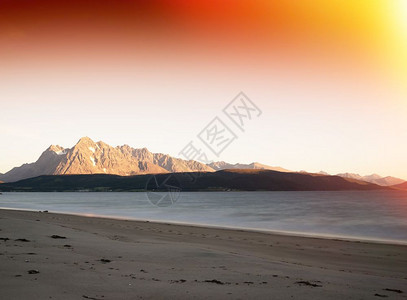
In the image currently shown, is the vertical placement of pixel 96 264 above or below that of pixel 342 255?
above

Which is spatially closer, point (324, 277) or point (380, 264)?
point (324, 277)

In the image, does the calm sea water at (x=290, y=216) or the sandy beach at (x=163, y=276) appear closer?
the sandy beach at (x=163, y=276)

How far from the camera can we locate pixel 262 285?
9.89 m

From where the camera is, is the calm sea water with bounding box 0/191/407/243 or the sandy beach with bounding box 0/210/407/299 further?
the calm sea water with bounding box 0/191/407/243

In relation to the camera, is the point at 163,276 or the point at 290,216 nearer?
the point at 163,276

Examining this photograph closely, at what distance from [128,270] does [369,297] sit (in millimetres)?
7122

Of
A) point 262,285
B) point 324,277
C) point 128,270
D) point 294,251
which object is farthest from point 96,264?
point 294,251

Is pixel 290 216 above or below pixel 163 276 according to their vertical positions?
below

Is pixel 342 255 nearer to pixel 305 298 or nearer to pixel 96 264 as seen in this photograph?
pixel 305 298

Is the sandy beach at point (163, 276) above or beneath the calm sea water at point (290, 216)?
above

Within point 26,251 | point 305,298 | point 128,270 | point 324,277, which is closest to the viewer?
point 305,298

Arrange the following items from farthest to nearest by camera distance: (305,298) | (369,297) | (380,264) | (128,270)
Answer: (380,264)
(128,270)
(369,297)
(305,298)

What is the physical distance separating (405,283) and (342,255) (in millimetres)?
7623

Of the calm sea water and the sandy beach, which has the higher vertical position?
the sandy beach
